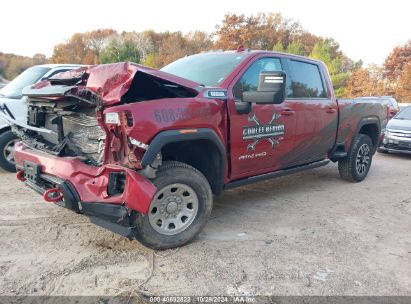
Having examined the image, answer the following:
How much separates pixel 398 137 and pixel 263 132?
21.8ft

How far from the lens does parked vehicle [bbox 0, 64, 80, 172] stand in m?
6.10

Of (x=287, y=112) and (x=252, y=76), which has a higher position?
(x=252, y=76)

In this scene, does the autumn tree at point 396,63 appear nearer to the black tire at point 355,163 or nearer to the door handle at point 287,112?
the black tire at point 355,163

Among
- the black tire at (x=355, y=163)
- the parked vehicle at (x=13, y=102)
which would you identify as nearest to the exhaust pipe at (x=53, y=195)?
the parked vehicle at (x=13, y=102)

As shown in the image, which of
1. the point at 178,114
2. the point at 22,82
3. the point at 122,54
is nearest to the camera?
the point at 178,114

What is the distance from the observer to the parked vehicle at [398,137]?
9.14m

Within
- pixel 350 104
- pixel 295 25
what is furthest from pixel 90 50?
pixel 350 104

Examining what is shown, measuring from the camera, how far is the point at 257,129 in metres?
4.16

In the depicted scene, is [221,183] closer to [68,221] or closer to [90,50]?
[68,221]

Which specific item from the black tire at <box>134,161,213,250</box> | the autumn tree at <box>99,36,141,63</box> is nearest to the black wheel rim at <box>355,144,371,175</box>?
the black tire at <box>134,161,213,250</box>

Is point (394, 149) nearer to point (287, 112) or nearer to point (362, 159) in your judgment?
point (362, 159)

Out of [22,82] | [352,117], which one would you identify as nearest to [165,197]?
[352,117]

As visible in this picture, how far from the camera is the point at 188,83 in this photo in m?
3.59

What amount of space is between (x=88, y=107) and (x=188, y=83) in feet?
3.23
